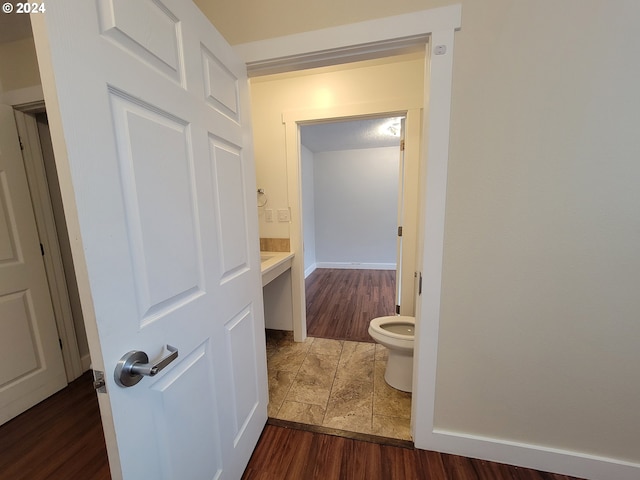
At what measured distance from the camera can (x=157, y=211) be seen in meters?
0.63

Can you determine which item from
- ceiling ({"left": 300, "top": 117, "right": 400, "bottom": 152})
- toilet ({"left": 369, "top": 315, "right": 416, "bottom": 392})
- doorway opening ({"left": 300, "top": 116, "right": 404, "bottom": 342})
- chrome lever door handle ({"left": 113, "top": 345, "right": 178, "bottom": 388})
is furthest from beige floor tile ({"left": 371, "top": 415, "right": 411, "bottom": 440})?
ceiling ({"left": 300, "top": 117, "right": 400, "bottom": 152})

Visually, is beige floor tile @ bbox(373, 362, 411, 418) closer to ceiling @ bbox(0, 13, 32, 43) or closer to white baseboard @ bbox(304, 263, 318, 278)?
white baseboard @ bbox(304, 263, 318, 278)

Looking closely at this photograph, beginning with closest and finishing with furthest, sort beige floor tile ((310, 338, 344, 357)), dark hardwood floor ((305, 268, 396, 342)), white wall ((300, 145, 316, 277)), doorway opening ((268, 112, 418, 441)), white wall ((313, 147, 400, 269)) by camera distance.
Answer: doorway opening ((268, 112, 418, 441)) < beige floor tile ((310, 338, 344, 357)) < dark hardwood floor ((305, 268, 396, 342)) < white wall ((300, 145, 316, 277)) < white wall ((313, 147, 400, 269))

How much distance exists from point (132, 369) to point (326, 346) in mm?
1798

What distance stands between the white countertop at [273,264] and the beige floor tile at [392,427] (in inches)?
41.0

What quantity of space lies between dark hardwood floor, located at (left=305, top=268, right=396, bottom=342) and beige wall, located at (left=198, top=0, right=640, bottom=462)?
1.28 meters

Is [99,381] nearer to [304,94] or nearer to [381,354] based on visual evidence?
[381,354]

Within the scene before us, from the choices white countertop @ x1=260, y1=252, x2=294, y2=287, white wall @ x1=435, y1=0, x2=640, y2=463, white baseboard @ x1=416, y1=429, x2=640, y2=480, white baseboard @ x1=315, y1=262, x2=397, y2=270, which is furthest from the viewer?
white baseboard @ x1=315, y1=262, x2=397, y2=270

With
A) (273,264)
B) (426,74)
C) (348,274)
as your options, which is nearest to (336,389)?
(273,264)

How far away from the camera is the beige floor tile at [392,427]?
1.30 m

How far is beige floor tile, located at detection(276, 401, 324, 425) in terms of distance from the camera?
1.39 meters

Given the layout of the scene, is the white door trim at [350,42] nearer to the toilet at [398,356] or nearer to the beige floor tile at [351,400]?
the toilet at [398,356]

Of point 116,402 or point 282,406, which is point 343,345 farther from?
point 116,402

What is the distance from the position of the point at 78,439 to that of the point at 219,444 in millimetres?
1112
